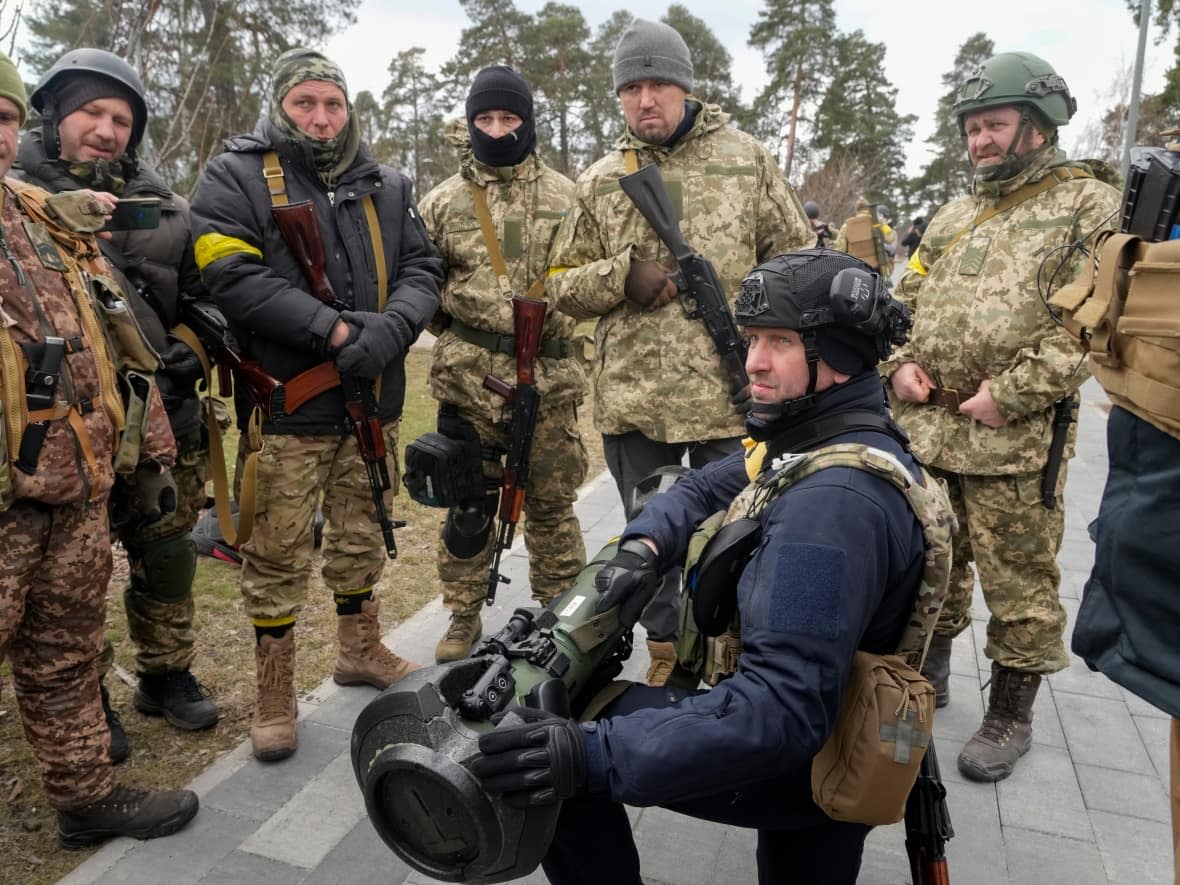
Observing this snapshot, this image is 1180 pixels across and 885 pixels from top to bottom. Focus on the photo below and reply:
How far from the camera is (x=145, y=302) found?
314 cm

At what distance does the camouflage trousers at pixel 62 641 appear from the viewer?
243cm

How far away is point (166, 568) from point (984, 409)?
10.1ft

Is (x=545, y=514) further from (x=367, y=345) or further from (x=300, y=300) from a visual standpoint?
(x=300, y=300)

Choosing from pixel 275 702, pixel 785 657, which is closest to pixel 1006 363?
pixel 785 657

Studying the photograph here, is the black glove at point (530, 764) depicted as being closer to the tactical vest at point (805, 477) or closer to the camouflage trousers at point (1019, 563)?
the tactical vest at point (805, 477)

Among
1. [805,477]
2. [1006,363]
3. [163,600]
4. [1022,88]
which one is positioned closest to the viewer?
[805,477]

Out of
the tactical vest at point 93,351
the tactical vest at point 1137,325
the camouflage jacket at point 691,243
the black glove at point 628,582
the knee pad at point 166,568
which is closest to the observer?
the tactical vest at point 1137,325

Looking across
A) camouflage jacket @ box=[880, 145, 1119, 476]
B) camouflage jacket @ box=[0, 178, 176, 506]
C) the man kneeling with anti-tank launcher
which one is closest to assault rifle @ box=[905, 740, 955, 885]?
the man kneeling with anti-tank launcher

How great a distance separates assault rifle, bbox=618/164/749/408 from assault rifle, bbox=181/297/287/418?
1.58 metres

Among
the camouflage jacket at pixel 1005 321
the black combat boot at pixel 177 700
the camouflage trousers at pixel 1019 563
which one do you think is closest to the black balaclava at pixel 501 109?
the camouflage jacket at pixel 1005 321

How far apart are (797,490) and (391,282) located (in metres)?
2.14

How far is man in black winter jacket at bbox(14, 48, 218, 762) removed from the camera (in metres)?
3.00

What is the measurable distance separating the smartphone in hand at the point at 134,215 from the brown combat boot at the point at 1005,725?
3431 millimetres

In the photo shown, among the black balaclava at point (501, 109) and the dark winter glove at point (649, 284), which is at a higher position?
the black balaclava at point (501, 109)
